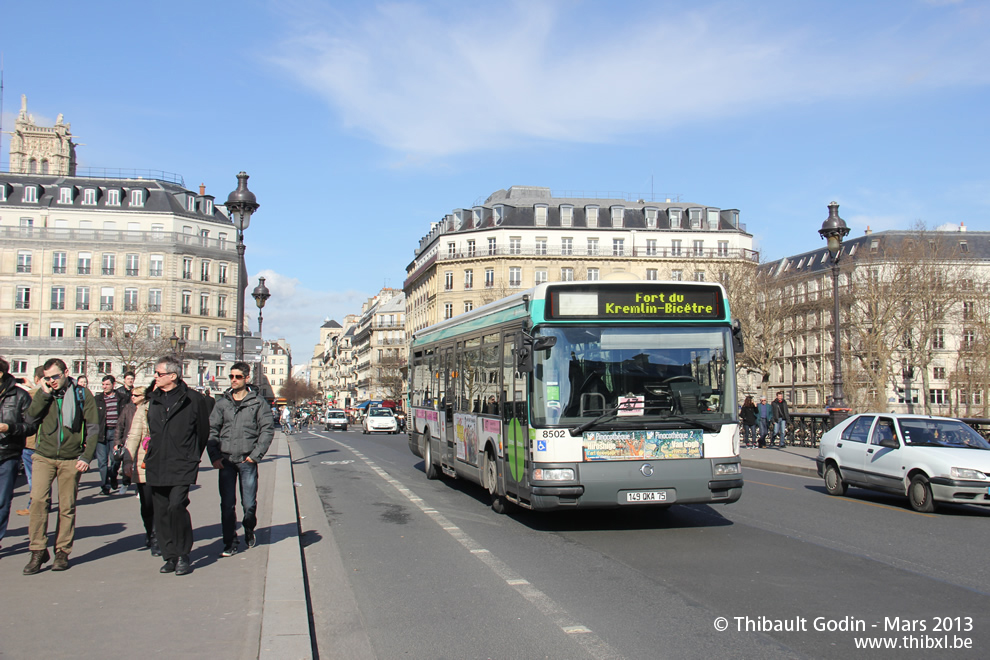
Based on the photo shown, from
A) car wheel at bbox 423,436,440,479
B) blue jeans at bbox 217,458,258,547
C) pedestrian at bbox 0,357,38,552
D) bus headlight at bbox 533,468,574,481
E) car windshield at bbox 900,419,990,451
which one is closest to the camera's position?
pedestrian at bbox 0,357,38,552

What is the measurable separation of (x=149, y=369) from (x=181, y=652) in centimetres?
7092

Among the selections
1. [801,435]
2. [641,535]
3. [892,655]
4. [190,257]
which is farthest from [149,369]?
[892,655]

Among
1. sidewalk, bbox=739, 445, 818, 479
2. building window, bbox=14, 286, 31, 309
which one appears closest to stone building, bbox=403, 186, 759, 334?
building window, bbox=14, 286, 31, 309

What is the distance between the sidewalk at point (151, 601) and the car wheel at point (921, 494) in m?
8.69

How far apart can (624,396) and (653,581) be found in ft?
9.08

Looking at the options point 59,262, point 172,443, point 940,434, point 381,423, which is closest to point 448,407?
point 940,434

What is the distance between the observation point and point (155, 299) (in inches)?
2987

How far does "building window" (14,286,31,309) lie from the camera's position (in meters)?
74.2

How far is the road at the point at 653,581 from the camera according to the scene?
561 centimetres

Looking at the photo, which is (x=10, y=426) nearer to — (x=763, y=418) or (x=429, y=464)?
(x=429, y=464)

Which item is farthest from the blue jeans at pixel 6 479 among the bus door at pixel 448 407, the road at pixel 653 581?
the bus door at pixel 448 407

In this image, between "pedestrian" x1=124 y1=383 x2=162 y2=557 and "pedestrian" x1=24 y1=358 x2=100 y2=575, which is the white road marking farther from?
"pedestrian" x1=24 y1=358 x2=100 y2=575

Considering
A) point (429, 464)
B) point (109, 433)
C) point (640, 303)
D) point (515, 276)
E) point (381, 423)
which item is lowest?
point (381, 423)

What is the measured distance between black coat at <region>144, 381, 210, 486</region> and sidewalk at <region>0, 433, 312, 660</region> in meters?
0.82
